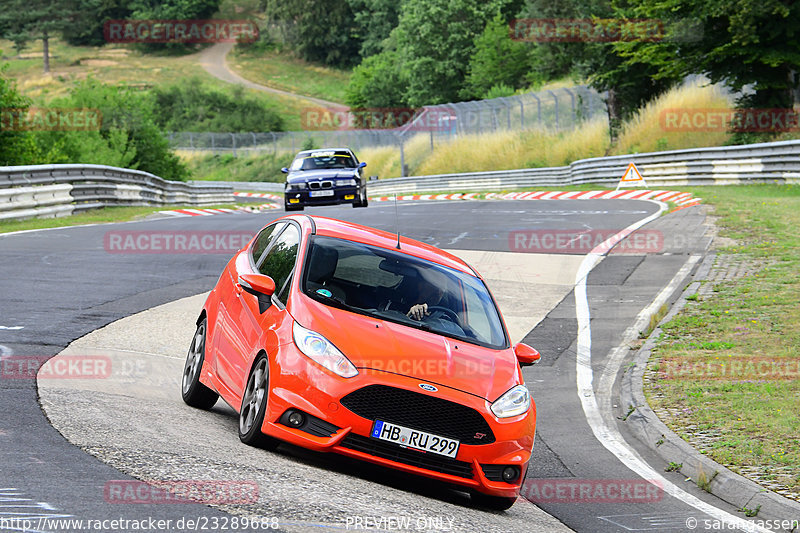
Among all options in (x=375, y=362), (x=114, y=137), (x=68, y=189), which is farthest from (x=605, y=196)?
(x=375, y=362)

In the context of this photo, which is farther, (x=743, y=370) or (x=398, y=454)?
(x=743, y=370)

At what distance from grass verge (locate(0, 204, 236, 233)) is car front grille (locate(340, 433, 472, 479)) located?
16116 millimetres

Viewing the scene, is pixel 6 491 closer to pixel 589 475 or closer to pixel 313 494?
pixel 313 494

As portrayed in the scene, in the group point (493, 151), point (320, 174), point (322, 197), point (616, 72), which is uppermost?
point (616, 72)

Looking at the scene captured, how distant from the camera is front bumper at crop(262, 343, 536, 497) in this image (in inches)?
248

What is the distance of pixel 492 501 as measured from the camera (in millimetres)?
6633

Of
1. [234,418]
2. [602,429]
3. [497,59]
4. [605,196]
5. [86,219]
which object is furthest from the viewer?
[497,59]

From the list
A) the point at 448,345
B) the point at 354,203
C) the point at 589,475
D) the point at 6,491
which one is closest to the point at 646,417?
the point at 589,475

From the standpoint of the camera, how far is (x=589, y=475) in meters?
7.70

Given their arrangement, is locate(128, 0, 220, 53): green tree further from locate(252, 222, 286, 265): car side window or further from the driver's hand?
the driver's hand

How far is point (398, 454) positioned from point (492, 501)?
29.8 inches

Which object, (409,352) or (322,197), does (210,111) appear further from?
(409,352)

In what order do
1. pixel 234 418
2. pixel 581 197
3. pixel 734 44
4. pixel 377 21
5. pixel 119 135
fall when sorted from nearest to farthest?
pixel 234 418, pixel 734 44, pixel 581 197, pixel 119 135, pixel 377 21

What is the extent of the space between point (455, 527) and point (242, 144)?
255ft
